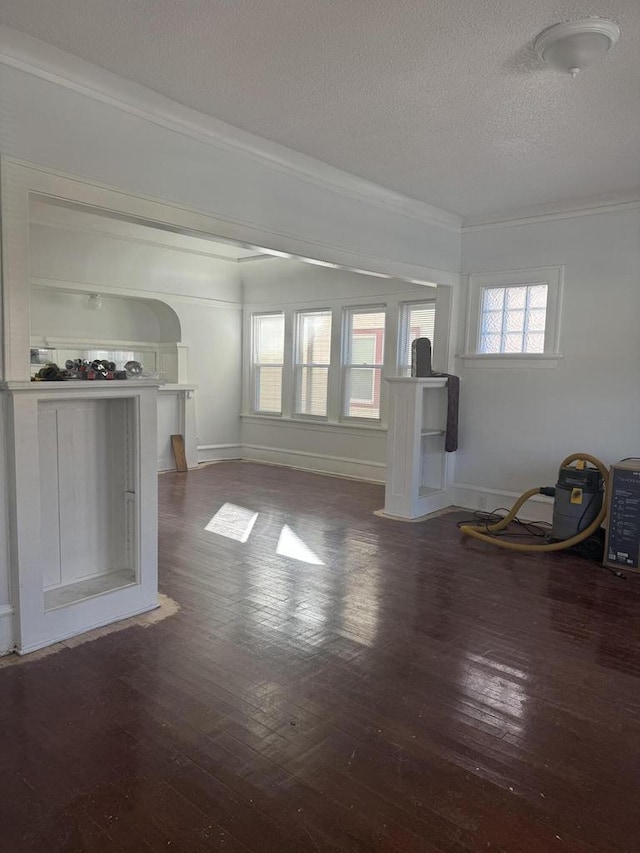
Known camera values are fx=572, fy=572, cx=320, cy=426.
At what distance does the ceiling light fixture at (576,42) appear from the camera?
2549 mm

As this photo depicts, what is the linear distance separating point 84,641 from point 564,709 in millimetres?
2420

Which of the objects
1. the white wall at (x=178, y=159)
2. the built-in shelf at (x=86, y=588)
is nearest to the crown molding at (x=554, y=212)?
the white wall at (x=178, y=159)

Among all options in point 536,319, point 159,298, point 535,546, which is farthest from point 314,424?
point 535,546

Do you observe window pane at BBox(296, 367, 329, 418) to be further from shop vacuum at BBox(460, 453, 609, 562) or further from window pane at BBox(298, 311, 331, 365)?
shop vacuum at BBox(460, 453, 609, 562)

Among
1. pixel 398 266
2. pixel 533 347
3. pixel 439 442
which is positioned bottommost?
pixel 439 442

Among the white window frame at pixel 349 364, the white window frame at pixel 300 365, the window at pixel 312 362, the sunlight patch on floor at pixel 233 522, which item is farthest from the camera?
the window at pixel 312 362

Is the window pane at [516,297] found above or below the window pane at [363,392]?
above

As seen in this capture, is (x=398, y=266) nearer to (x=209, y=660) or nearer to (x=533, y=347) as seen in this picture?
(x=533, y=347)

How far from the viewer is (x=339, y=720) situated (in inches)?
96.5

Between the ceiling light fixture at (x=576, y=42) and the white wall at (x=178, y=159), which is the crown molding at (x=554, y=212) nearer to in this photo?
the white wall at (x=178, y=159)

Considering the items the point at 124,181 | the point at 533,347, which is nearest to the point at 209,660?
the point at 124,181

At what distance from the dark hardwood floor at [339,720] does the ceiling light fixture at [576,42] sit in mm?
3003

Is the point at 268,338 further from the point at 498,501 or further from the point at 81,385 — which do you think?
the point at 81,385

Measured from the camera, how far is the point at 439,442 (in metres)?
6.21
